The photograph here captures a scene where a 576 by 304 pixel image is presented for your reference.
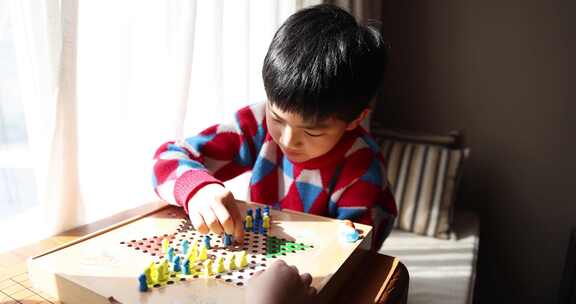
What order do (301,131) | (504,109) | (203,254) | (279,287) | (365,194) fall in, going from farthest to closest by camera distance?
(504,109), (365,194), (301,131), (203,254), (279,287)

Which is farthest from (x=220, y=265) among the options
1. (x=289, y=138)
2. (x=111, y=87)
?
(x=111, y=87)

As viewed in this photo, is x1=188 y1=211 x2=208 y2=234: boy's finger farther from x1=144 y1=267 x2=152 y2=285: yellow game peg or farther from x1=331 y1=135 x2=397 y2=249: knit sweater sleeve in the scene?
x1=331 y1=135 x2=397 y2=249: knit sweater sleeve

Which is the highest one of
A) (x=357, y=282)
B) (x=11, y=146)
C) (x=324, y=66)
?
(x=324, y=66)

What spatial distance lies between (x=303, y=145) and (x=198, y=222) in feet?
0.67

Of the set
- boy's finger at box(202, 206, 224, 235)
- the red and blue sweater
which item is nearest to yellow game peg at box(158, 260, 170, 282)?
boy's finger at box(202, 206, 224, 235)

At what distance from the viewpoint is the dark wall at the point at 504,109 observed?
159 cm

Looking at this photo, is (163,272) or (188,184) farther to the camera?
(188,184)

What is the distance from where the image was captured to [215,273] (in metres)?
0.49

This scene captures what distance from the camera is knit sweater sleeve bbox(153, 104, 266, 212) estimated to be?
0.67 metres

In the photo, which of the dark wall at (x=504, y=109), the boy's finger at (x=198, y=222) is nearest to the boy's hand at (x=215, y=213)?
the boy's finger at (x=198, y=222)

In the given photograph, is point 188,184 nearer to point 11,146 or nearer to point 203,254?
point 203,254

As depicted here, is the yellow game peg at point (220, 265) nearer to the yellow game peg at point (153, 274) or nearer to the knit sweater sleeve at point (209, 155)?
the yellow game peg at point (153, 274)

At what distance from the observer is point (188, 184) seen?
2.13 feet

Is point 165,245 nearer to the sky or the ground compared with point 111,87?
nearer to the ground
